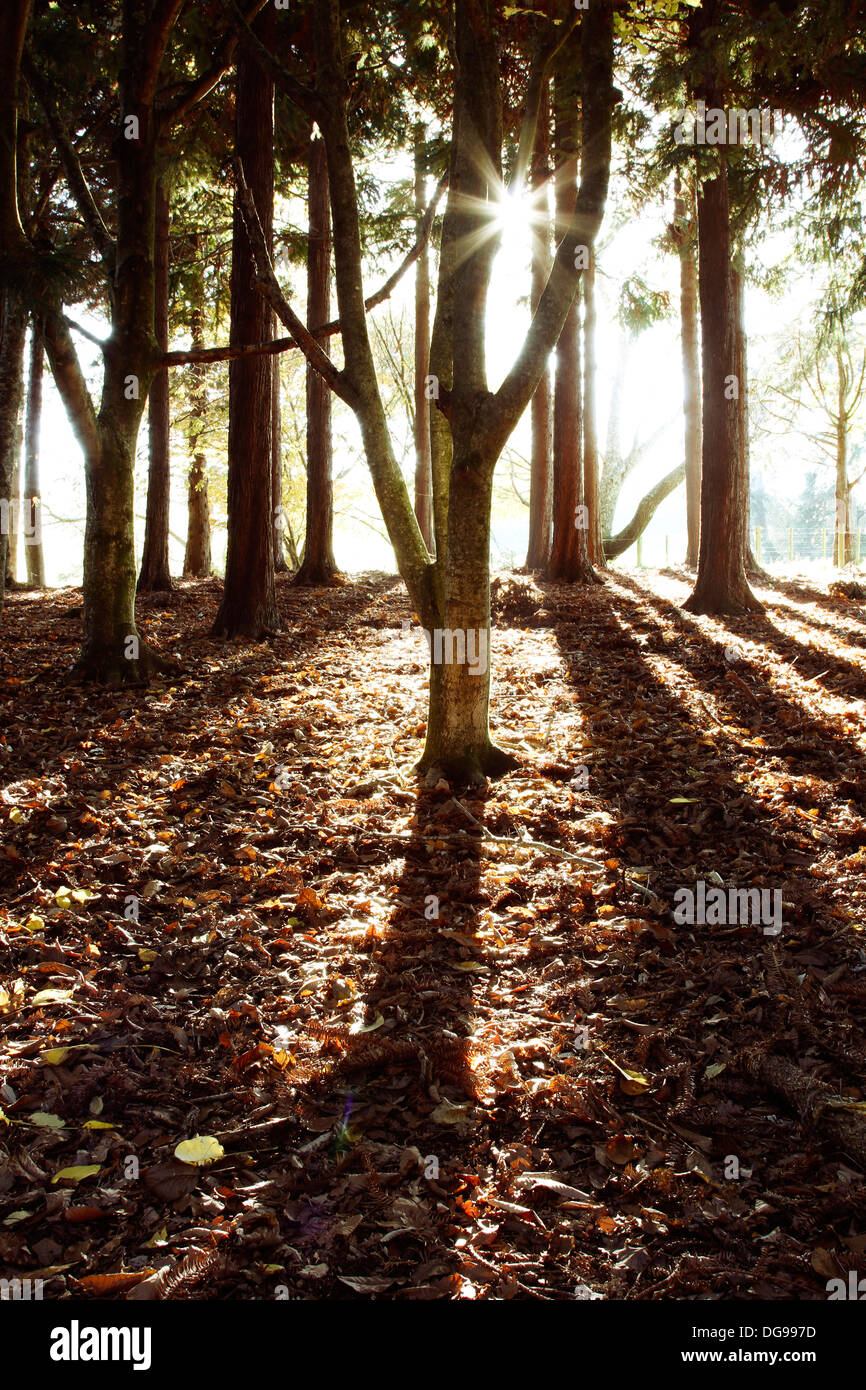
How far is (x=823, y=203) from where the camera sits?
9.68 meters

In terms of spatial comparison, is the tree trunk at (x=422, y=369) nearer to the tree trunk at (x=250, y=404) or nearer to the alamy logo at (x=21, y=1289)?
the tree trunk at (x=250, y=404)

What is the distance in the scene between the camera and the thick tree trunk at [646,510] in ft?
74.2

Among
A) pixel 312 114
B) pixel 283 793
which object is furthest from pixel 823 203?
pixel 283 793

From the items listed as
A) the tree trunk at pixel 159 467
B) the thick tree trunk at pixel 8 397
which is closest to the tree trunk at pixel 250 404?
the thick tree trunk at pixel 8 397

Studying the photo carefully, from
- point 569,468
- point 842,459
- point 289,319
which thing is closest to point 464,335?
point 289,319

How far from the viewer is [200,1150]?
261 centimetres

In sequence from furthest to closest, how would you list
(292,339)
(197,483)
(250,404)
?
(197,483) < (250,404) < (292,339)

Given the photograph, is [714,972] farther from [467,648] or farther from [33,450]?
[33,450]

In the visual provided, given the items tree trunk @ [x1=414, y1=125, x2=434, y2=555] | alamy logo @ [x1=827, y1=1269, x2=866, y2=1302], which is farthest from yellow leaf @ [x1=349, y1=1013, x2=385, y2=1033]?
tree trunk @ [x1=414, y1=125, x2=434, y2=555]

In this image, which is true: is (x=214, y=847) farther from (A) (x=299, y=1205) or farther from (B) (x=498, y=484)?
(B) (x=498, y=484)

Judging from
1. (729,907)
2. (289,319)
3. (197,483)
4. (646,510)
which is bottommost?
(729,907)

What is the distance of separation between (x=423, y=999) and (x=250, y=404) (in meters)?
7.13

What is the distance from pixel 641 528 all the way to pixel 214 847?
20316 millimetres
